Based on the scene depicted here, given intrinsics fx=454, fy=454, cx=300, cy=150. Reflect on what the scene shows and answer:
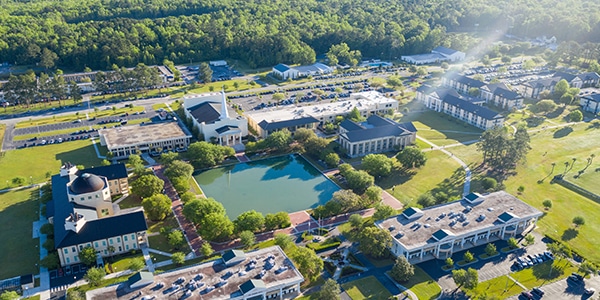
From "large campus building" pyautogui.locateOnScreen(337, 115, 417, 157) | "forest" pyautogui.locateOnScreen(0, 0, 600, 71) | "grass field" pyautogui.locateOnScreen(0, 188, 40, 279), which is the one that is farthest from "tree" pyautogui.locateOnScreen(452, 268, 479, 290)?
"forest" pyautogui.locateOnScreen(0, 0, 600, 71)

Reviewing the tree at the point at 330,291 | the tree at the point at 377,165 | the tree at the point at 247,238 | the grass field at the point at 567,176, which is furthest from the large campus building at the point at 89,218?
the grass field at the point at 567,176

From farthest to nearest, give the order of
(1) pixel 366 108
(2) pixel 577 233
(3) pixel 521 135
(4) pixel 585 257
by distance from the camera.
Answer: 1. (1) pixel 366 108
2. (3) pixel 521 135
3. (2) pixel 577 233
4. (4) pixel 585 257

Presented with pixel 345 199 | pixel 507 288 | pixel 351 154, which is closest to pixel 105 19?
pixel 351 154

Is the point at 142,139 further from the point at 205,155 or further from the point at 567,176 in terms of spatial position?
the point at 567,176

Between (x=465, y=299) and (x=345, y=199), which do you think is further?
(x=345, y=199)

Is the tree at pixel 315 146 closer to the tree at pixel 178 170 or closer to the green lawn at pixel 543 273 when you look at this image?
the tree at pixel 178 170

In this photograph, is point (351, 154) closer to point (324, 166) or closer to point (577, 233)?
point (324, 166)

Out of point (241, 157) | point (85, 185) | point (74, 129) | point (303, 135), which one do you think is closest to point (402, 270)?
point (303, 135)
